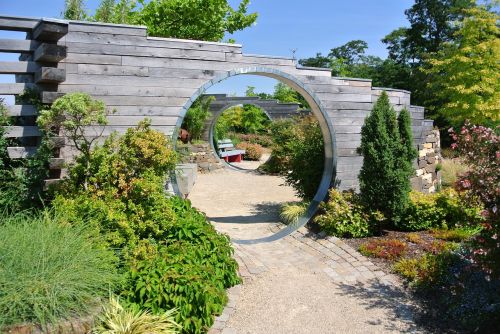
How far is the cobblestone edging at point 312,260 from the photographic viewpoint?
509 cm

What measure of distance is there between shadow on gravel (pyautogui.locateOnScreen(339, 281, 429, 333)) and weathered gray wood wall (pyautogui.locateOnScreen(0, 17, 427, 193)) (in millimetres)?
3140

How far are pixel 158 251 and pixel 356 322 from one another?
2.10m

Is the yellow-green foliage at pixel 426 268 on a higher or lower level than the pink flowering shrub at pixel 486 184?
lower

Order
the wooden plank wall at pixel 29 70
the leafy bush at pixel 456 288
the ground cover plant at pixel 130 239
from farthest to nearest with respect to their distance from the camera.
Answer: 1. the wooden plank wall at pixel 29 70
2. the leafy bush at pixel 456 288
3. the ground cover plant at pixel 130 239

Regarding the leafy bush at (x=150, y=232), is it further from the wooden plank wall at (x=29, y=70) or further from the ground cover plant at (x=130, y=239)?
the wooden plank wall at (x=29, y=70)

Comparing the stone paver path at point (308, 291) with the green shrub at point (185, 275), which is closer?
the green shrub at point (185, 275)

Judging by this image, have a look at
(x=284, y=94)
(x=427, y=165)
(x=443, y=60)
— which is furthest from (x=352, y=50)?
(x=427, y=165)

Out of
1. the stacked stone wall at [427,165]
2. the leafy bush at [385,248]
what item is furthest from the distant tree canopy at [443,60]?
the leafy bush at [385,248]

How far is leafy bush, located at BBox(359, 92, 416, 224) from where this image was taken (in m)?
6.48

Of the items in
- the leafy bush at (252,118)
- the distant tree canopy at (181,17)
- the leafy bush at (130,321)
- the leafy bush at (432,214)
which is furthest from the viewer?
the leafy bush at (252,118)

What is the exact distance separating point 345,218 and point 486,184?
2896 mm

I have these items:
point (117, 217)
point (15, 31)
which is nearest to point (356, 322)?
point (117, 217)

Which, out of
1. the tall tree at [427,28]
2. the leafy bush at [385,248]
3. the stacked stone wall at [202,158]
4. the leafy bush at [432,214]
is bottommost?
the leafy bush at [385,248]

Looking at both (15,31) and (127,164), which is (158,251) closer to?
(127,164)
